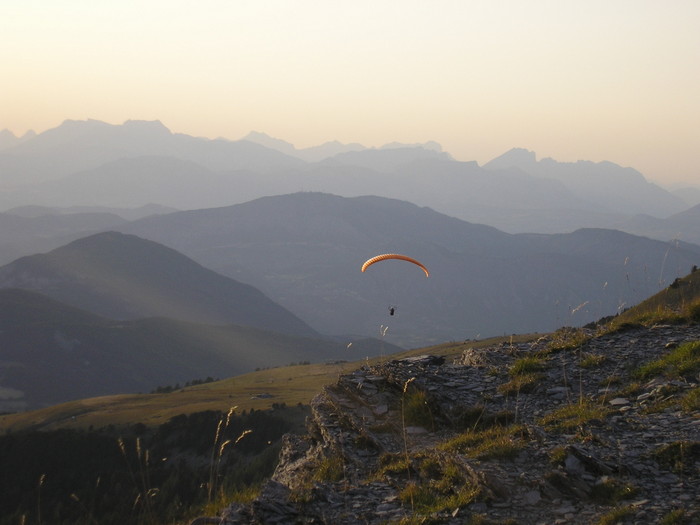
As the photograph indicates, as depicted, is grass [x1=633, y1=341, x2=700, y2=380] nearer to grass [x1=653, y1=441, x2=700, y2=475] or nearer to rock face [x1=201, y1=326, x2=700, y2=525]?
rock face [x1=201, y1=326, x2=700, y2=525]

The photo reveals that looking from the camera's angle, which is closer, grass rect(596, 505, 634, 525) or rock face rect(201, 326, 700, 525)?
grass rect(596, 505, 634, 525)

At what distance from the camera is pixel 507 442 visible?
424 inches

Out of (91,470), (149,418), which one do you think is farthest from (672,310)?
(149,418)

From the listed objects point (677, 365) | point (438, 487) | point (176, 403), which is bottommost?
point (176, 403)

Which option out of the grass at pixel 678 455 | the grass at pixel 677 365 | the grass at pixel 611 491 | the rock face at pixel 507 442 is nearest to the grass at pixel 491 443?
the rock face at pixel 507 442

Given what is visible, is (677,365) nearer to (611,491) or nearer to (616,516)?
(611,491)

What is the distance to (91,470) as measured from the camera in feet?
244

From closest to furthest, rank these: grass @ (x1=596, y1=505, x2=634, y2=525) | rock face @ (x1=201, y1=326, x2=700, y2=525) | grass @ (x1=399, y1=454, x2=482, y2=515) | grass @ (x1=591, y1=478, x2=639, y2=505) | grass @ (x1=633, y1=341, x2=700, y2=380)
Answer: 1. grass @ (x1=596, y1=505, x2=634, y2=525)
2. grass @ (x1=591, y1=478, x2=639, y2=505)
3. rock face @ (x1=201, y1=326, x2=700, y2=525)
4. grass @ (x1=399, y1=454, x2=482, y2=515)
5. grass @ (x1=633, y1=341, x2=700, y2=380)

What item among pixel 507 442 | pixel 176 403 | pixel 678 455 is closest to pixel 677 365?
pixel 678 455

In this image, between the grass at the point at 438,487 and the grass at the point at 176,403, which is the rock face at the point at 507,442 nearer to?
the grass at the point at 438,487

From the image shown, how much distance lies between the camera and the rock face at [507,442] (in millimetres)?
9180

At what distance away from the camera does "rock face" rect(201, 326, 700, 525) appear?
9180mm

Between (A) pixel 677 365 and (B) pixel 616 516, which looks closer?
(B) pixel 616 516

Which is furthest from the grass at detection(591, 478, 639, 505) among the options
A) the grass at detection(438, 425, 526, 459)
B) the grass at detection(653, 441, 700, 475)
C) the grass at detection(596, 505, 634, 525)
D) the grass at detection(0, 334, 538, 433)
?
the grass at detection(0, 334, 538, 433)
